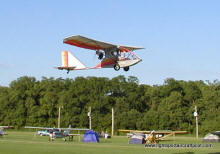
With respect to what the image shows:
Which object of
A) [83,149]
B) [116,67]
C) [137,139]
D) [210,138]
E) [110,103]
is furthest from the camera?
[110,103]

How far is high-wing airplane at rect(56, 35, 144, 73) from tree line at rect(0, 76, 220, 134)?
6829 cm

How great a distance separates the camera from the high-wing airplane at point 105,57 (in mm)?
21109

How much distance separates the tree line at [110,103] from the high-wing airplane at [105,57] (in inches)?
2688

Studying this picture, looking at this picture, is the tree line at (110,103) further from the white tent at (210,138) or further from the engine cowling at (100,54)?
the engine cowling at (100,54)

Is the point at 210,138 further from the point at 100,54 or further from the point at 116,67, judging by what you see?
the point at 100,54

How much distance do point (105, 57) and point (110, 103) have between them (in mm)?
86175

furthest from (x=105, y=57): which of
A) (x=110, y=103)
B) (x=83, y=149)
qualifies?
Answer: (x=110, y=103)

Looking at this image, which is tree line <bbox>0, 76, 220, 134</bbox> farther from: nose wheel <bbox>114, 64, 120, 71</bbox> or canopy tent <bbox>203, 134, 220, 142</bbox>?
nose wheel <bbox>114, 64, 120, 71</bbox>

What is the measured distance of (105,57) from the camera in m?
21.8

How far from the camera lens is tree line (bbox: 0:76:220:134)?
94.1 meters

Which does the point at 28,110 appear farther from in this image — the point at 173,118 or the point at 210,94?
the point at 210,94

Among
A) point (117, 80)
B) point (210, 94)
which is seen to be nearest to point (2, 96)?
point (117, 80)

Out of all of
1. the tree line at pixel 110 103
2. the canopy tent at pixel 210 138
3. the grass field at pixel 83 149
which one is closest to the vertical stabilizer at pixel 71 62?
the grass field at pixel 83 149

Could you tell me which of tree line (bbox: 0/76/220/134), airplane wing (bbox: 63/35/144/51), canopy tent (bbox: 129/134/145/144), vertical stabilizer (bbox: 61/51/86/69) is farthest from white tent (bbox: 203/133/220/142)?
vertical stabilizer (bbox: 61/51/86/69)
